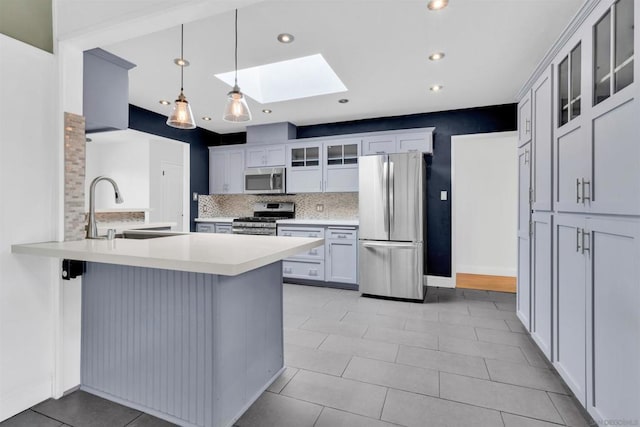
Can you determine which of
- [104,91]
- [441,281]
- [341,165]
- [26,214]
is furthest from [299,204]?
[26,214]

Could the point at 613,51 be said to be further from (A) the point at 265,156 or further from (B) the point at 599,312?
(A) the point at 265,156

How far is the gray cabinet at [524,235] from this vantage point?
2.66m

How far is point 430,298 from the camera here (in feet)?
13.1

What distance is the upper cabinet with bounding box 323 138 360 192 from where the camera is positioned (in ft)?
15.2

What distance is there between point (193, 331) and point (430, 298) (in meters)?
3.18

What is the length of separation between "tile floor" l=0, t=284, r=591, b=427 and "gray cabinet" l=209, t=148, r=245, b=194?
2.85m

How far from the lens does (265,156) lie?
5180 millimetres

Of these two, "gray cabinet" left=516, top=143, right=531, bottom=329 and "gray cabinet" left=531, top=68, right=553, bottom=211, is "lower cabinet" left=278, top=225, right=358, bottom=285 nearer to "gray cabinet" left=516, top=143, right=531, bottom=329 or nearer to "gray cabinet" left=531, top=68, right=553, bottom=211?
"gray cabinet" left=516, top=143, right=531, bottom=329

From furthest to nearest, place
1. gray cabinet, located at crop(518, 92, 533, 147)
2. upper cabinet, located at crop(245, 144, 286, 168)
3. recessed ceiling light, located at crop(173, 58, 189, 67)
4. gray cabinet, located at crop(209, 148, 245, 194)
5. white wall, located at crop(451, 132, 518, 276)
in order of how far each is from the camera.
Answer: gray cabinet, located at crop(209, 148, 245, 194) < white wall, located at crop(451, 132, 518, 276) < upper cabinet, located at crop(245, 144, 286, 168) < recessed ceiling light, located at crop(173, 58, 189, 67) < gray cabinet, located at crop(518, 92, 533, 147)

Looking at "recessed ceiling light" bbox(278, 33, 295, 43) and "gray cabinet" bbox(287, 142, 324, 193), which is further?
"gray cabinet" bbox(287, 142, 324, 193)

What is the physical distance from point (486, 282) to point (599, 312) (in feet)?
11.5

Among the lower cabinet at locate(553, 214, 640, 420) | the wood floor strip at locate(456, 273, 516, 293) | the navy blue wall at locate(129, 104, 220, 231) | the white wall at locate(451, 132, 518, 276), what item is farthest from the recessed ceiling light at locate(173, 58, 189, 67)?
the wood floor strip at locate(456, 273, 516, 293)

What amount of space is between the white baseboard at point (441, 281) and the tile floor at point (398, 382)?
3.77 ft

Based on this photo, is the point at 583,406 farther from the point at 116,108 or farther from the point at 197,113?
the point at 197,113
